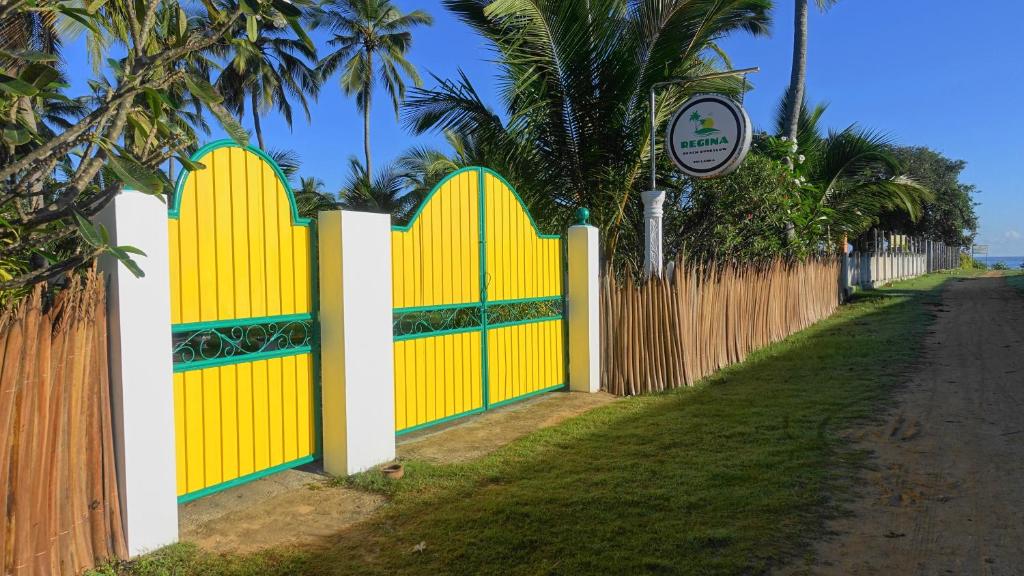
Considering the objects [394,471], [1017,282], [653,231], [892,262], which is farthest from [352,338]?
[892,262]

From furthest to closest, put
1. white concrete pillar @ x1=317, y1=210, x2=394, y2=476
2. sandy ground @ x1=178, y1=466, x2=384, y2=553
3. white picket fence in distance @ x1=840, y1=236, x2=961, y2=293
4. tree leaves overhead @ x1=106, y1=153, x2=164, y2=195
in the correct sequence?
white picket fence in distance @ x1=840, y1=236, x2=961, y2=293 < white concrete pillar @ x1=317, y1=210, x2=394, y2=476 < sandy ground @ x1=178, y1=466, x2=384, y2=553 < tree leaves overhead @ x1=106, y1=153, x2=164, y2=195

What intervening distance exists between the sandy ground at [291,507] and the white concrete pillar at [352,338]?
14.0 inches

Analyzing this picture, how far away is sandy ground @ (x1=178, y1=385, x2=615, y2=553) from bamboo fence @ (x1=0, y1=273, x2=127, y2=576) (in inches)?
24.8

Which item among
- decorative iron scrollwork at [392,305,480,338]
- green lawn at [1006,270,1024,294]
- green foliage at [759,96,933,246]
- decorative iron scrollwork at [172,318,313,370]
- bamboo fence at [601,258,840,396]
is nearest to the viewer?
decorative iron scrollwork at [172,318,313,370]

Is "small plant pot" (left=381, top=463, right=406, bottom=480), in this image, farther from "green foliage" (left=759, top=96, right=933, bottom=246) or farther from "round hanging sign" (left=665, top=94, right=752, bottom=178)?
"green foliage" (left=759, top=96, right=933, bottom=246)

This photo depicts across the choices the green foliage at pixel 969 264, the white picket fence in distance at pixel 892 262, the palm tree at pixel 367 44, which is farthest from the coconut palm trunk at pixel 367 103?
the green foliage at pixel 969 264

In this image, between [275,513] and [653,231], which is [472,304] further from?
[653,231]

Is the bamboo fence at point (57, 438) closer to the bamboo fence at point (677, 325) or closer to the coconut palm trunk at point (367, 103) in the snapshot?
the bamboo fence at point (677, 325)

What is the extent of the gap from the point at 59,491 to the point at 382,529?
174 centimetres

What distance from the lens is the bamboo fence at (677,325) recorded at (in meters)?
8.92

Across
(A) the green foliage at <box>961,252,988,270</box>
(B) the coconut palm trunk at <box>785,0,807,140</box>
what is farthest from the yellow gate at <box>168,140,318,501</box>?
(A) the green foliage at <box>961,252,988,270</box>

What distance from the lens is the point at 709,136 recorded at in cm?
924

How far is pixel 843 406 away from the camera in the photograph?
25.0 ft

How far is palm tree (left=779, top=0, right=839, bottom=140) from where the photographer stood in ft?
60.7
